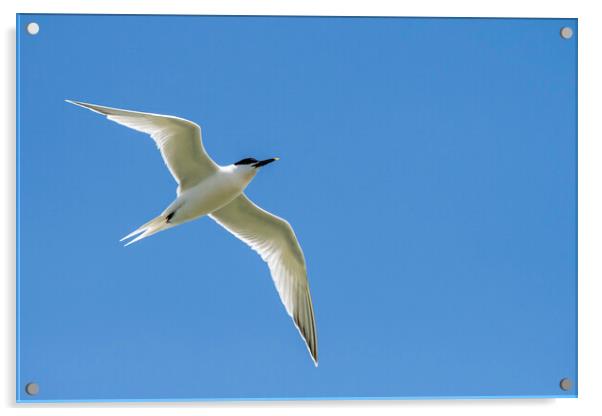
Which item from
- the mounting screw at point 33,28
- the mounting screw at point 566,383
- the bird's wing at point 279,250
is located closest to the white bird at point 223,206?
the bird's wing at point 279,250

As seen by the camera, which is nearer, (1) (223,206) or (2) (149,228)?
Answer: (2) (149,228)

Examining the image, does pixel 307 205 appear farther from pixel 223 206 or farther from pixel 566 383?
pixel 566 383

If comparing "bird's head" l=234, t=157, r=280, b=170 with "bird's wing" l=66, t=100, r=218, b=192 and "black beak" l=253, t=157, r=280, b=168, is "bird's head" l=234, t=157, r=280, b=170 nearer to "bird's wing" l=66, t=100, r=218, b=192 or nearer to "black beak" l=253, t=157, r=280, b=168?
"black beak" l=253, t=157, r=280, b=168

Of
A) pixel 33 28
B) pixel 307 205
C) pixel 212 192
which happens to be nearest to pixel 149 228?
pixel 212 192

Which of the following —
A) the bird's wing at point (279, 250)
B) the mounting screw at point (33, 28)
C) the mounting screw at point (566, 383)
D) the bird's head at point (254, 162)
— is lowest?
the mounting screw at point (566, 383)

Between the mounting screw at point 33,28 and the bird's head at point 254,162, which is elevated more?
the mounting screw at point 33,28

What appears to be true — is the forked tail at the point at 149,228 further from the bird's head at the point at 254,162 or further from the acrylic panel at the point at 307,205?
the bird's head at the point at 254,162

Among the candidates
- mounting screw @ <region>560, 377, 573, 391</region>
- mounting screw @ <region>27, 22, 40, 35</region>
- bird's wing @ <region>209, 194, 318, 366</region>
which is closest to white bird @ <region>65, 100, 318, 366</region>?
bird's wing @ <region>209, 194, 318, 366</region>
